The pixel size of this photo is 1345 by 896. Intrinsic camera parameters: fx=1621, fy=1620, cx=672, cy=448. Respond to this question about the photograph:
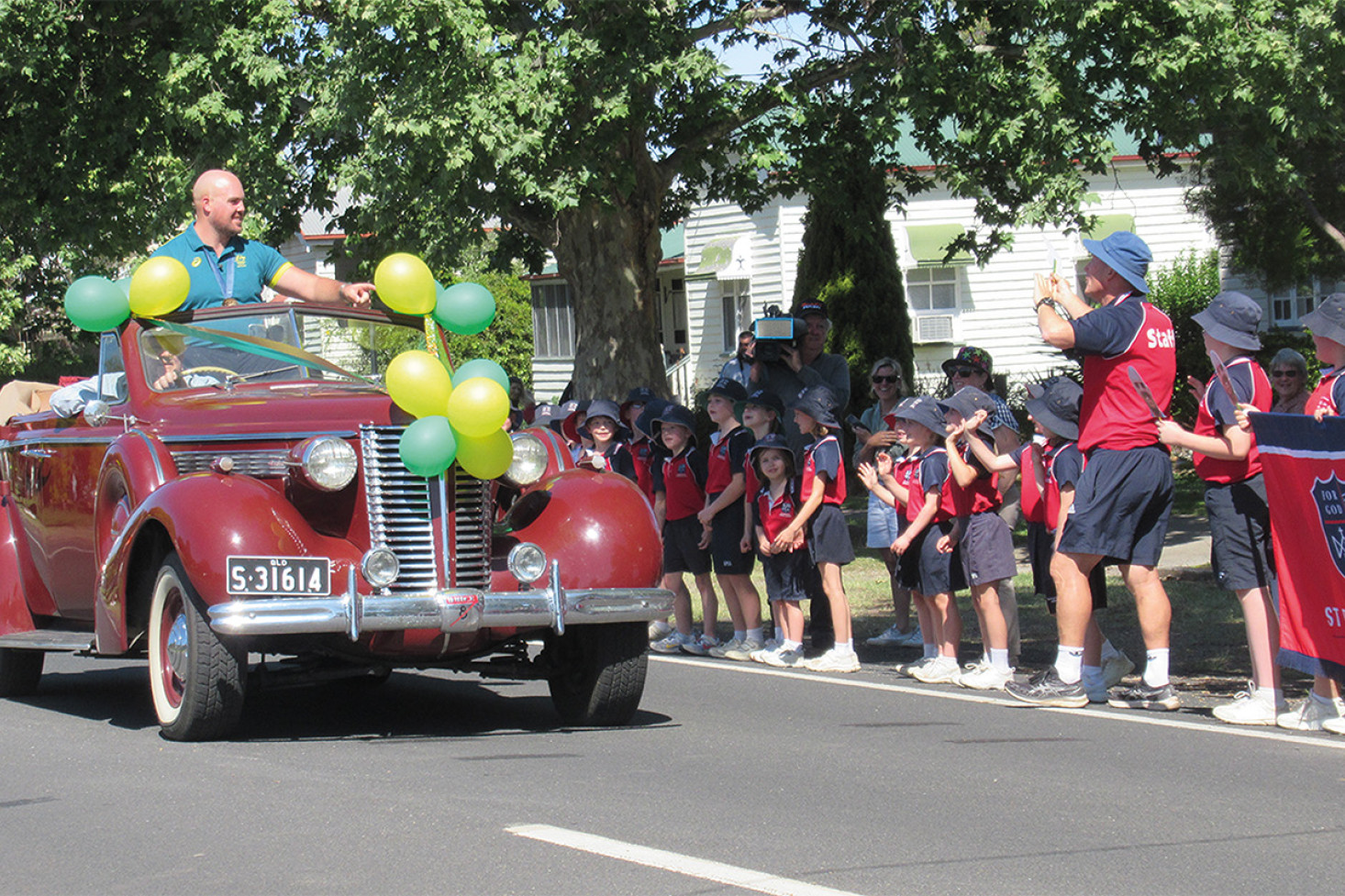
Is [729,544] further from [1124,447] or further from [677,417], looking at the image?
[1124,447]

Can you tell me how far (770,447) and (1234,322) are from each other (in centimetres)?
324

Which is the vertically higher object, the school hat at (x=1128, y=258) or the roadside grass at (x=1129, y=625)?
the school hat at (x=1128, y=258)

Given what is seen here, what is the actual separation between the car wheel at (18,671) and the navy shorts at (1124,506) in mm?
5759

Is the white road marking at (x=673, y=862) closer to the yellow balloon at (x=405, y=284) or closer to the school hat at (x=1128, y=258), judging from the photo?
the yellow balloon at (x=405, y=284)

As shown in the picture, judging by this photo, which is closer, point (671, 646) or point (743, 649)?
point (743, 649)

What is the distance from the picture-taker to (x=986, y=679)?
29.8 feet

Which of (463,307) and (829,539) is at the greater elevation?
(463,307)

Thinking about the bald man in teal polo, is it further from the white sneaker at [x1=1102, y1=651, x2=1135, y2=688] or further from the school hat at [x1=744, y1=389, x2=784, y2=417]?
the white sneaker at [x1=1102, y1=651, x2=1135, y2=688]

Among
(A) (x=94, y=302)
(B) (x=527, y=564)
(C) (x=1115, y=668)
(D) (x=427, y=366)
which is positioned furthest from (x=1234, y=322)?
(A) (x=94, y=302)

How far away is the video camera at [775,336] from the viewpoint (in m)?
11.8

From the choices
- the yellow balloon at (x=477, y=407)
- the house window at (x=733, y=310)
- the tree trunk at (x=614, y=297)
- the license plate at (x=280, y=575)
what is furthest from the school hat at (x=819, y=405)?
the house window at (x=733, y=310)

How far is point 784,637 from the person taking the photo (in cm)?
1038

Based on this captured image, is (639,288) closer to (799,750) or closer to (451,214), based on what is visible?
(451,214)

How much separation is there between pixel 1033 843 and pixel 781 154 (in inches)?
488
